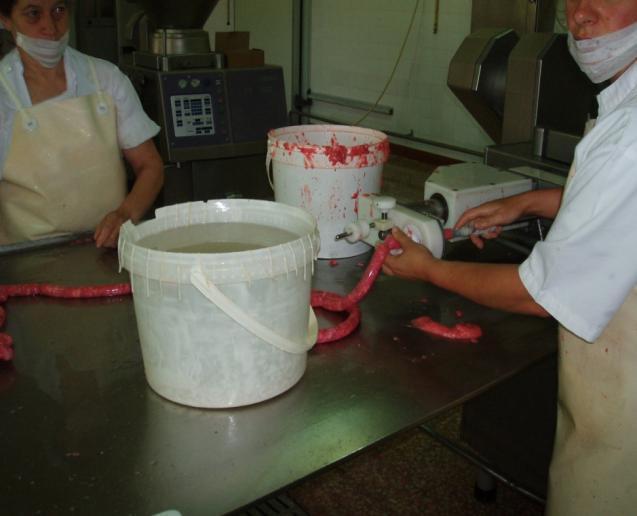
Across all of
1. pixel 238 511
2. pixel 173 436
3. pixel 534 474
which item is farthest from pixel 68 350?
pixel 534 474

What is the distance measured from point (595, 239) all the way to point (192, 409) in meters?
0.64

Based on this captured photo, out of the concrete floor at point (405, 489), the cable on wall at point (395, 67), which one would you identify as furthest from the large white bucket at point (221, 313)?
the cable on wall at point (395, 67)

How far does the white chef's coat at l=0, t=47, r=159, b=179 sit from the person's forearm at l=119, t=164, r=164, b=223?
98 millimetres

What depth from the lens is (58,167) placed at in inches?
73.9

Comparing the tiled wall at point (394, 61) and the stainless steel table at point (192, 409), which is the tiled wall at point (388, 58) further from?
the stainless steel table at point (192, 409)

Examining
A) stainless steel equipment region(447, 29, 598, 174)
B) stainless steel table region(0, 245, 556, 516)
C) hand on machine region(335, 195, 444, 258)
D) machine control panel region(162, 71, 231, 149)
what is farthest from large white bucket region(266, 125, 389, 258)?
machine control panel region(162, 71, 231, 149)

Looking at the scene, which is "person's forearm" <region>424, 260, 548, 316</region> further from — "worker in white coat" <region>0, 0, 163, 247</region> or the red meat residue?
"worker in white coat" <region>0, 0, 163, 247</region>

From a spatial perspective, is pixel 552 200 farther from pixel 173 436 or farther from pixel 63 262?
pixel 63 262

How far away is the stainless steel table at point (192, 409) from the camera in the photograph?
0.87m

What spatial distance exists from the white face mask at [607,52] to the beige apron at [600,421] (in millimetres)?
379

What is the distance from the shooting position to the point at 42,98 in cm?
185

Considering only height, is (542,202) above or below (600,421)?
above

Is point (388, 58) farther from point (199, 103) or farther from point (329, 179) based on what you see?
point (329, 179)

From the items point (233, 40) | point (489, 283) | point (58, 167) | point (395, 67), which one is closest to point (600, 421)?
point (489, 283)
